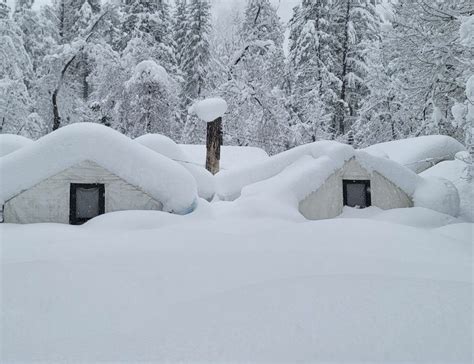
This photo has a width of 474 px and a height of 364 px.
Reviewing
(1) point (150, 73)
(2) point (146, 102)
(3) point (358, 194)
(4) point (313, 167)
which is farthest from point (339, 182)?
(2) point (146, 102)

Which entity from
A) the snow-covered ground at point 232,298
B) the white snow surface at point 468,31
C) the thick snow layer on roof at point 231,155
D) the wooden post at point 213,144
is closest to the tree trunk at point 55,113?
the thick snow layer on roof at point 231,155

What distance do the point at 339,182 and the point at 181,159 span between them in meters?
4.47

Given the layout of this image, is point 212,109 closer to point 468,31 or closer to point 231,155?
point 231,155

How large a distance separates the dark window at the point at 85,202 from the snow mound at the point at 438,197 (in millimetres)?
7830

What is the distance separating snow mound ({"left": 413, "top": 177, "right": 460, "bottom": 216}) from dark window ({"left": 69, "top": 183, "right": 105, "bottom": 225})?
783cm

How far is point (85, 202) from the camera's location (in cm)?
664

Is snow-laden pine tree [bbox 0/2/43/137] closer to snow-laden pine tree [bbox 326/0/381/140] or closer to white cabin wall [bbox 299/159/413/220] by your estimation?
white cabin wall [bbox 299/159/413/220]

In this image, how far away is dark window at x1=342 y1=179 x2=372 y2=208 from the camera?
28.9 feet

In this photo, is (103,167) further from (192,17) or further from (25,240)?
(192,17)

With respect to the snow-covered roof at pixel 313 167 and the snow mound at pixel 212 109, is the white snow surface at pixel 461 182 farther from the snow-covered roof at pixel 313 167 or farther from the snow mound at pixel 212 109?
the snow mound at pixel 212 109

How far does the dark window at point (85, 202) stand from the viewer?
652 centimetres

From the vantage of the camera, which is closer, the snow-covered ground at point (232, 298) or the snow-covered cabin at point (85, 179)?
the snow-covered ground at point (232, 298)

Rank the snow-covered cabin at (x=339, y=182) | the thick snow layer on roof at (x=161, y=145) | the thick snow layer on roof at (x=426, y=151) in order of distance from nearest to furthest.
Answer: the snow-covered cabin at (x=339, y=182) < the thick snow layer on roof at (x=161, y=145) < the thick snow layer on roof at (x=426, y=151)

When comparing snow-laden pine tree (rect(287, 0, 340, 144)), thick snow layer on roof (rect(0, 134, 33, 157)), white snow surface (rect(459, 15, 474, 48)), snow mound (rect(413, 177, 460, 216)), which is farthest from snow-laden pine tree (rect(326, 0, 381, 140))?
thick snow layer on roof (rect(0, 134, 33, 157))
